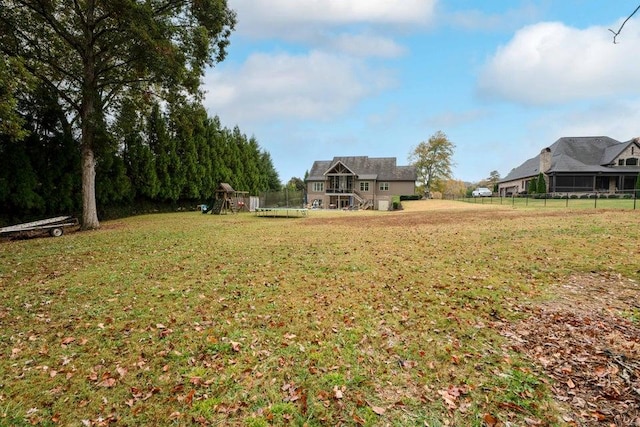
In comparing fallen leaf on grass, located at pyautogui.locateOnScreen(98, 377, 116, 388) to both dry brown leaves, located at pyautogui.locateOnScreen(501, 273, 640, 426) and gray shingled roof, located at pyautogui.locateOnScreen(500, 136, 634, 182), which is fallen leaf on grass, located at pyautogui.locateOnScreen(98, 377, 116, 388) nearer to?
dry brown leaves, located at pyautogui.locateOnScreen(501, 273, 640, 426)

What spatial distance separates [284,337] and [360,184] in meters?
43.0

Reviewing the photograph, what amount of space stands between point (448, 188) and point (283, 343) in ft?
245

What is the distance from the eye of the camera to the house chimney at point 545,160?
39344mm

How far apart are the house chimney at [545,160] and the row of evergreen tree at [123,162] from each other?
1493 inches

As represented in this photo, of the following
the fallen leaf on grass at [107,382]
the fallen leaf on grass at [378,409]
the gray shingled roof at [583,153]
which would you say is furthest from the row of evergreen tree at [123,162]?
the gray shingled roof at [583,153]

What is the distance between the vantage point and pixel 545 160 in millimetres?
39844

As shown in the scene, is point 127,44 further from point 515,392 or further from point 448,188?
point 448,188

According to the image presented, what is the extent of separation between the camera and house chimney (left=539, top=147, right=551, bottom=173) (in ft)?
129

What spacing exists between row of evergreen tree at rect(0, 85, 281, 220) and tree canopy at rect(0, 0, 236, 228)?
157 cm

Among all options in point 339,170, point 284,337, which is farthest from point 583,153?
point 284,337

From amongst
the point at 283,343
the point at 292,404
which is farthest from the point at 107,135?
the point at 292,404

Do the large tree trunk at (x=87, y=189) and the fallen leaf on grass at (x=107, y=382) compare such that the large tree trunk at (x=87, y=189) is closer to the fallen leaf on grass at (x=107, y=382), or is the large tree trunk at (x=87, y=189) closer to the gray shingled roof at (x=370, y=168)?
the fallen leaf on grass at (x=107, y=382)

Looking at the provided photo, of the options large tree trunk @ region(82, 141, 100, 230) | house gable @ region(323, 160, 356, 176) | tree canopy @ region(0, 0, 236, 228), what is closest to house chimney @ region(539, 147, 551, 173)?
house gable @ region(323, 160, 356, 176)

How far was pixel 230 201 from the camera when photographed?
28062mm
